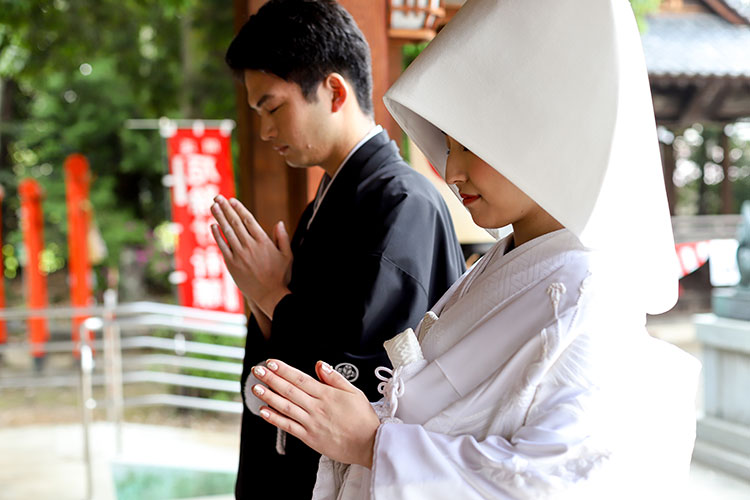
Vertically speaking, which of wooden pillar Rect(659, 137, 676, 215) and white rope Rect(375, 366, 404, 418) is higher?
white rope Rect(375, 366, 404, 418)

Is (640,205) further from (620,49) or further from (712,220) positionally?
(712,220)

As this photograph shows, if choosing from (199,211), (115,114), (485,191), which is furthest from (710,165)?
(485,191)

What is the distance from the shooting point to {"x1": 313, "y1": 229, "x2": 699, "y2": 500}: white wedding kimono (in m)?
0.85

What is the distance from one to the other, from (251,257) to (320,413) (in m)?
0.60

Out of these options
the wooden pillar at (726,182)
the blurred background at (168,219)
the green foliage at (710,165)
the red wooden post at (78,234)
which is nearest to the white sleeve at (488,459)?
the blurred background at (168,219)

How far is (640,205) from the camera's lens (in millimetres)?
936

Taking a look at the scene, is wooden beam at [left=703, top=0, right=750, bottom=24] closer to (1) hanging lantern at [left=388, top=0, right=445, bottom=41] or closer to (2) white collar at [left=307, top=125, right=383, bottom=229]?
(1) hanging lantern at [left=388, top=0, right=445, bottom=41]

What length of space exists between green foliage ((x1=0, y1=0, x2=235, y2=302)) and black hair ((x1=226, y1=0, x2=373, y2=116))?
6.82m

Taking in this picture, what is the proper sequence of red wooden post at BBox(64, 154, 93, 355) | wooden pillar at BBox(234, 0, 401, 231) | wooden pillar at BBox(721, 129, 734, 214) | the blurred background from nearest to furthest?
wooden pillar at BBox(234, 0, 401, 231) → the blurred background → red wooden post at BBox(64, 154, 93, 355) → wooden pillar at BBox(721, 129, 734, 214)

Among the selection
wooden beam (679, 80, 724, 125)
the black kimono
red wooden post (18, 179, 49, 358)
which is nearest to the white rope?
the black kimono

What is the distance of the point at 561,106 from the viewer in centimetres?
88

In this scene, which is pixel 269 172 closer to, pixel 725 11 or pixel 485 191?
pixel 485 191

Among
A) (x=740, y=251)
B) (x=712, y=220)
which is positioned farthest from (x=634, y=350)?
(x=712, y=220)

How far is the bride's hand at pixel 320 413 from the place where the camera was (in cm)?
96
